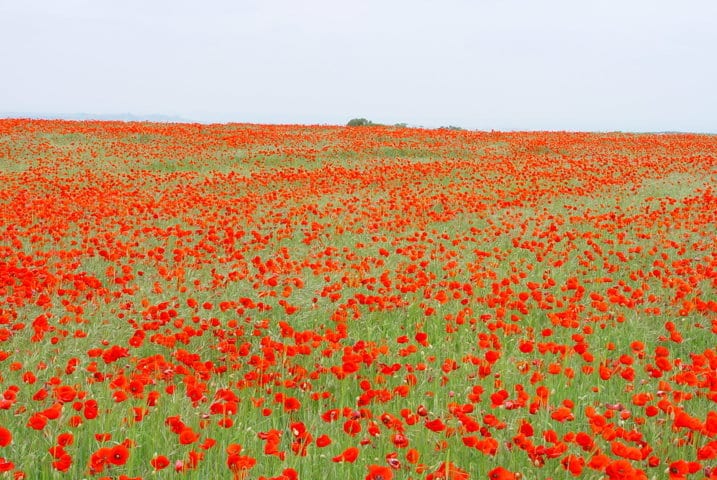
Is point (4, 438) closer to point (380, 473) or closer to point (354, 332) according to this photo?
point (380, 473)

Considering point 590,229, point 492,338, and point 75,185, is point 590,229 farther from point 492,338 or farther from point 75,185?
point 75,185

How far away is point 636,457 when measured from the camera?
2564 millimetres

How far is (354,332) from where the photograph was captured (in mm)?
5344

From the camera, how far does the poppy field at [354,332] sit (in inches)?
119

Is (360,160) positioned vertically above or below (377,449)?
above

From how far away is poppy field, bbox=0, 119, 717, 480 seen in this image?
119 inches

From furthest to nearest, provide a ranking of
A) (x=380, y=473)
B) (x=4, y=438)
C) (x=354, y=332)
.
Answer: (x=354, y=332) < (x=4, y=438) < (x=380, y=473)

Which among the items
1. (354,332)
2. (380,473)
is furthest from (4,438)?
(354,332)

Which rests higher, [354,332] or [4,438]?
[4,438]

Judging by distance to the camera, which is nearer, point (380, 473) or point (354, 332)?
point (380, 473)

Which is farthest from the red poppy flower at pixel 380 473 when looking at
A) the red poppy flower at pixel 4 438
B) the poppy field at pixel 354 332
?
the red poppy flower at pixel 4 438

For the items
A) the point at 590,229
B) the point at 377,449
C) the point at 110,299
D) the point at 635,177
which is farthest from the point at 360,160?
the point at 377,449

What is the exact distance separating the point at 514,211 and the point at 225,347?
840 cm

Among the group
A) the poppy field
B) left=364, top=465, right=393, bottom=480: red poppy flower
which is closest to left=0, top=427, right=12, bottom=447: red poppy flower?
the poppy field
